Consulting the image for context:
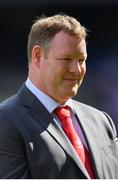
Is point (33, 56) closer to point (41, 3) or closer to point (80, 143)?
point (80, 143)

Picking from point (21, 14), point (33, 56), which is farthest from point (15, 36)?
point (33, 56)

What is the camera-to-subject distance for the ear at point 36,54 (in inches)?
80.4

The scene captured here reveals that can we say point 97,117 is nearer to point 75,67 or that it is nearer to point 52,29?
point 75,67

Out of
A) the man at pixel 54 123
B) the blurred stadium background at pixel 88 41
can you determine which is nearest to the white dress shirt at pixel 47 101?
the man at pixel 54 123

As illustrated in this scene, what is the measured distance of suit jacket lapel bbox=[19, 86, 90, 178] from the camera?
6.32ft

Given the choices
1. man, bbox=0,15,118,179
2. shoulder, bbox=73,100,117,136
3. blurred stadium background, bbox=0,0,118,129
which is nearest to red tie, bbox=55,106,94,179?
man, bbox=0,15,118,179

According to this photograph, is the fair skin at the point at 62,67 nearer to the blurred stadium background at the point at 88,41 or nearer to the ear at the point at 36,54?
the ear at the point at 36,54

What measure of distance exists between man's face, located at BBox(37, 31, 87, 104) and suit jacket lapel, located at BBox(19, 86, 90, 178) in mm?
54

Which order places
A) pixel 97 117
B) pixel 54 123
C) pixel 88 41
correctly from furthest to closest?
pixel 88 41 → pixel 97 117 → pixel 54 123

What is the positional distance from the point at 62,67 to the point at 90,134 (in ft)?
0.84

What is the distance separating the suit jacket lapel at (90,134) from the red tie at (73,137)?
19 mm

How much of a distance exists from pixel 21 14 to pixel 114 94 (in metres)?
1.12

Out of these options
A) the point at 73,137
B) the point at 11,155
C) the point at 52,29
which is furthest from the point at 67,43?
the point at 11,155

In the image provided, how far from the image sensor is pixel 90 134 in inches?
80.4
